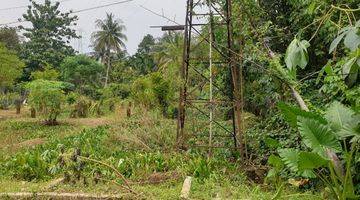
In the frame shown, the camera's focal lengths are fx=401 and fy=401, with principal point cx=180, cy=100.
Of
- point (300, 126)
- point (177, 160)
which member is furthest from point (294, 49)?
point (177, 160)

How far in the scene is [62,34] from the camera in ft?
144

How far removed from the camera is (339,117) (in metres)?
4.06

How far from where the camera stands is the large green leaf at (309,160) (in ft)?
11.6

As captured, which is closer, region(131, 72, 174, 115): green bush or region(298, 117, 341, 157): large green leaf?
region(298, 117, 341, 157): large green leaf

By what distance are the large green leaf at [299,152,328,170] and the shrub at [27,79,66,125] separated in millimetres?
14661

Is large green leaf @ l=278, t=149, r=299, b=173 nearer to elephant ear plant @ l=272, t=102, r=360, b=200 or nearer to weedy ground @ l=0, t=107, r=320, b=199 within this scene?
elephant ear plant @ l=272, t=102, r=360, b=200

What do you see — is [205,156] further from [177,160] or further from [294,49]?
[294,49]

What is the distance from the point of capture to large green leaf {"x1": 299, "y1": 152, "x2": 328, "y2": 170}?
3.53 m

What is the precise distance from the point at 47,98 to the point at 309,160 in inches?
587

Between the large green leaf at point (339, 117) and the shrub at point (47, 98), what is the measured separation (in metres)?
14.4

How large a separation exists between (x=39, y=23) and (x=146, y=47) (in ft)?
41.0

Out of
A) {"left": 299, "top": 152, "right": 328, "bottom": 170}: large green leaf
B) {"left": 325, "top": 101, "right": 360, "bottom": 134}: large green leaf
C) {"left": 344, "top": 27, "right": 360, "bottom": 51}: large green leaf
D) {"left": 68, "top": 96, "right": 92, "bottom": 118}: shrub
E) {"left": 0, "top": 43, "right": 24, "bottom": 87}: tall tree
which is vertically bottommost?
{"left": 68, "top": 96, "right": 92, "bottom": 118}: shrub

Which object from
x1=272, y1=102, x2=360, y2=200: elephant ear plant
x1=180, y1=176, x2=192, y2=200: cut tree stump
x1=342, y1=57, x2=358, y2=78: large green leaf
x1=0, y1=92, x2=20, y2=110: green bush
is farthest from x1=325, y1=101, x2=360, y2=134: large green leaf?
x1=0, y1=92, x2=20, y2=110: green bush

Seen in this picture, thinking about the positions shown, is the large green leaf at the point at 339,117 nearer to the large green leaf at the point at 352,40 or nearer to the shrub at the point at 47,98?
the large green leaf at the point at 352,40
